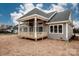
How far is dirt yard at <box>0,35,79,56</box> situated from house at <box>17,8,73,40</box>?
0.14 metres

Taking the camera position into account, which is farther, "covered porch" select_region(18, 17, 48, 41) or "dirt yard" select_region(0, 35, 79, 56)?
"covered porch" select_region(18, 17, 48, 41)

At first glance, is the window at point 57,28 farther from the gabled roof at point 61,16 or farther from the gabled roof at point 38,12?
the gabled roof at point 38,12

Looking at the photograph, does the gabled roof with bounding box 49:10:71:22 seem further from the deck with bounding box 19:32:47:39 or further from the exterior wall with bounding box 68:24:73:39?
the deck with bounding box 19:32:47:39

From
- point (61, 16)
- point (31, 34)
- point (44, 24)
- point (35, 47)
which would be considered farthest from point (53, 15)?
point (35, 47)

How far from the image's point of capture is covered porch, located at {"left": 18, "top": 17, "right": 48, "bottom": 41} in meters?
3.90

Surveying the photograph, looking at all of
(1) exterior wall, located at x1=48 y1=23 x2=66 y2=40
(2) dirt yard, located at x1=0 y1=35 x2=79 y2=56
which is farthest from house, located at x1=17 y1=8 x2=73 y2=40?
(2) dirt yard, located at x1=0 y1=35 x2=79 y2=56

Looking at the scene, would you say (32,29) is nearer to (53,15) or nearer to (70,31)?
(53,15)

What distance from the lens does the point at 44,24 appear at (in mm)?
4008

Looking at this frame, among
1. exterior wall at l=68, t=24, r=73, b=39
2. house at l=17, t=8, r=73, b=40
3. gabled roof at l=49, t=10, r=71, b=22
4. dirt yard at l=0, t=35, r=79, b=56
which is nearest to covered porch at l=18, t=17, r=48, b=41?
house at l=17, t=8, r=73, b=40

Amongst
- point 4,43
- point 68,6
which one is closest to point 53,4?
point 68,6

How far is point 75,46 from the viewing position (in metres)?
3.82

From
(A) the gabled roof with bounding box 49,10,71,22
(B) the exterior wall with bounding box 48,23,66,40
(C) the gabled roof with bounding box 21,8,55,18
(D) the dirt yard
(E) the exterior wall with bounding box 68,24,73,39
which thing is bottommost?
(D) the dirt yard

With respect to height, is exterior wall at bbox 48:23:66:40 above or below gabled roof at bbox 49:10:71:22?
below

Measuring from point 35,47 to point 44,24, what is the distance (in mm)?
609
